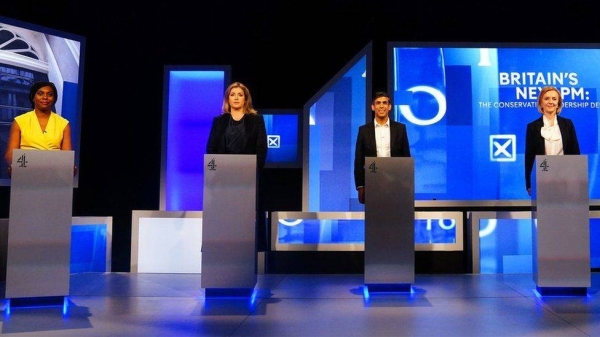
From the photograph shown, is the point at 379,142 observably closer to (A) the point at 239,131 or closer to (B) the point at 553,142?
(A) the point at 239,131

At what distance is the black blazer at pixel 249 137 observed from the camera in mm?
3693

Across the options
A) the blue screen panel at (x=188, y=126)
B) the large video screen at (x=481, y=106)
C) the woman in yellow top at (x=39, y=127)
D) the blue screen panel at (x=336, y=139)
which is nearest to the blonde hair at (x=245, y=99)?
the woman in yellow top at (x=39, y=127)

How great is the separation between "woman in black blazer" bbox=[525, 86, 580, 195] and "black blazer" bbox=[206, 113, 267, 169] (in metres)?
1.93

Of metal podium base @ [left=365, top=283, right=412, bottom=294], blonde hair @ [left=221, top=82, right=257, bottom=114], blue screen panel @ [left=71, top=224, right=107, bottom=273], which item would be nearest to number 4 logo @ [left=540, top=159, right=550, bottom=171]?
metal podium base @ [left=365, top=283, right=412, bottom=294]

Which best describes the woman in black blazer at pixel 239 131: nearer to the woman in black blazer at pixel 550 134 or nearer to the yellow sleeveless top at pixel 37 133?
the yellow sleeveless top at pixel 37 133

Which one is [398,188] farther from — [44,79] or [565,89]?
[44,79]

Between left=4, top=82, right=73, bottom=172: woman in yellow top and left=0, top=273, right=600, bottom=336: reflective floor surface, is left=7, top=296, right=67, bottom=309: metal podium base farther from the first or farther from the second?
left=4, top=82, right=73, bottom=172: woman in yellow top

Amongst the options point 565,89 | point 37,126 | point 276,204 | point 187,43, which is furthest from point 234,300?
point 565,89

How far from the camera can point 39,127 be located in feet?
11.2

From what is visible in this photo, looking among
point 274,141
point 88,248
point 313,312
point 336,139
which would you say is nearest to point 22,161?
point 313,312

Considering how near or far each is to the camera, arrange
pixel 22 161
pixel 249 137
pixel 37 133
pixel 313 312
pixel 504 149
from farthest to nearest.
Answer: pixel 504 149 → pixel 249 137 → pixel 37 133 → pixel 22 161 → pixel 313 312

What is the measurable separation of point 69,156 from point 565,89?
4.47 meters

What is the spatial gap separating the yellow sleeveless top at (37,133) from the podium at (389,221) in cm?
202

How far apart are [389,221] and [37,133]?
2.34 meters
